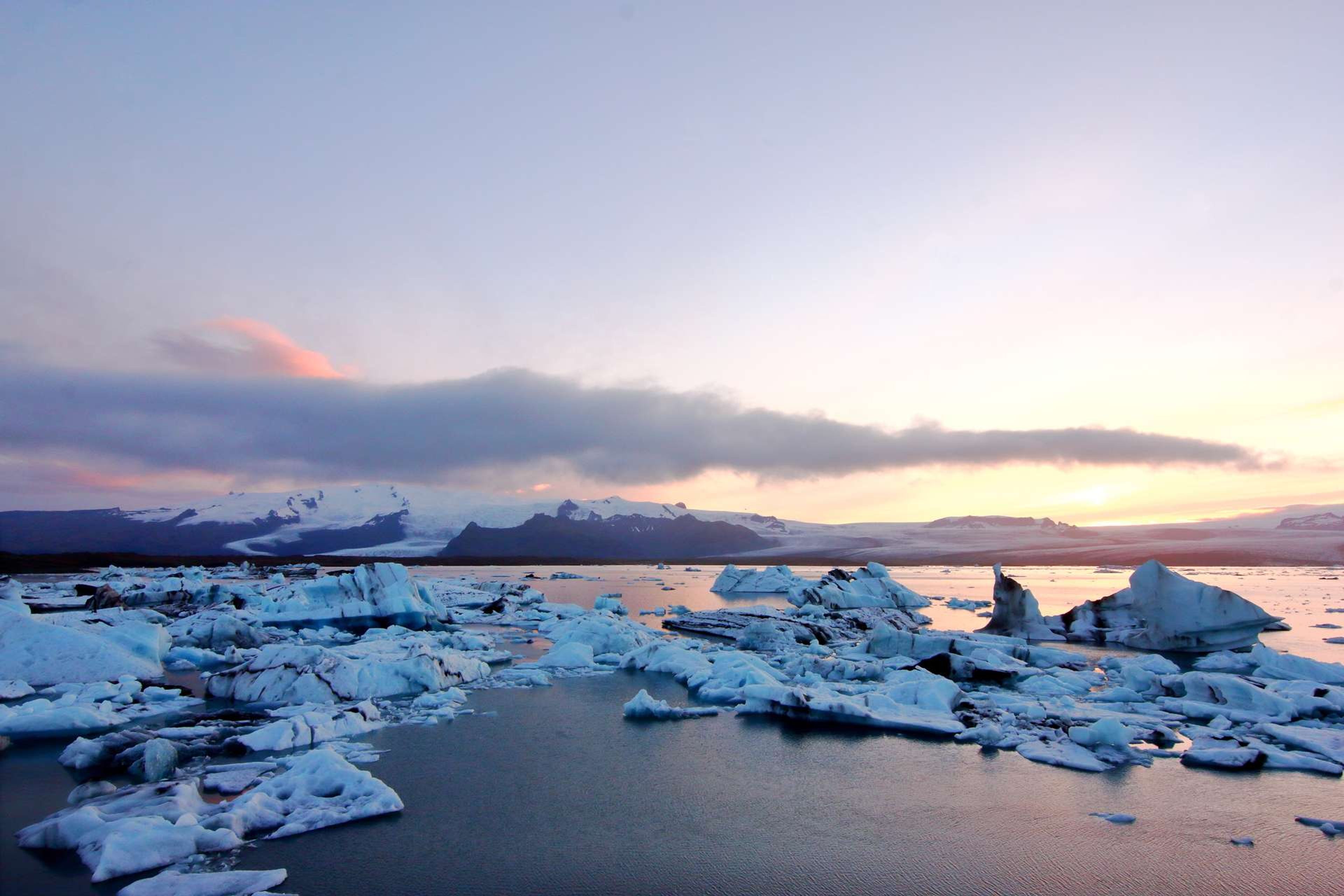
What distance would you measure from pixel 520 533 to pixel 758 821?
390 ft

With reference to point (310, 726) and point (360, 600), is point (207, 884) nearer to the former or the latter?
point (310, 726)

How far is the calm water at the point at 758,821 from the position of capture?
17.6 feet

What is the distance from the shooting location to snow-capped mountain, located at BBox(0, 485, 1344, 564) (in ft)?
293

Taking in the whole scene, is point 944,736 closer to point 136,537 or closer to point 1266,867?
point 1266,867

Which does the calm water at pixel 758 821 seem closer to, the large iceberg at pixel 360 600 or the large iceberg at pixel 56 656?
the large iceberg at pixel 56 656

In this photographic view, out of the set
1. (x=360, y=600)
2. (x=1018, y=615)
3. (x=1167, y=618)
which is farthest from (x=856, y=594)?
(x=360, y=600)

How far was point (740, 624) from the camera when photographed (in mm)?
20688

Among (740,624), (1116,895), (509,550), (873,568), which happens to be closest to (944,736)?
(1116,895)

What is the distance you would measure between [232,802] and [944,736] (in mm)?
8336

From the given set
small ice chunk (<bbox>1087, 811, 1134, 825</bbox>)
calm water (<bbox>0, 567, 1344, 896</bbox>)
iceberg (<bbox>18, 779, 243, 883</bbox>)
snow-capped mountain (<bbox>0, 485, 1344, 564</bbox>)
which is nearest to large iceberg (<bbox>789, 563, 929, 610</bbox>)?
calm water (<bbox>0, 567, 1344, 896</bbox>)

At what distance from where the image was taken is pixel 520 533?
400 feet

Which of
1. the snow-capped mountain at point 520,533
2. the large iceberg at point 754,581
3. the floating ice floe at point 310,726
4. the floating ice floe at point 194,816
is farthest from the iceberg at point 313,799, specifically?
the snow-capped mountain at point 520,533

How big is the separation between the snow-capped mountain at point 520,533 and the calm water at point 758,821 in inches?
2983

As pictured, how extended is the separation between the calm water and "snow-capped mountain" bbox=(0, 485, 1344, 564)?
75.8 m
